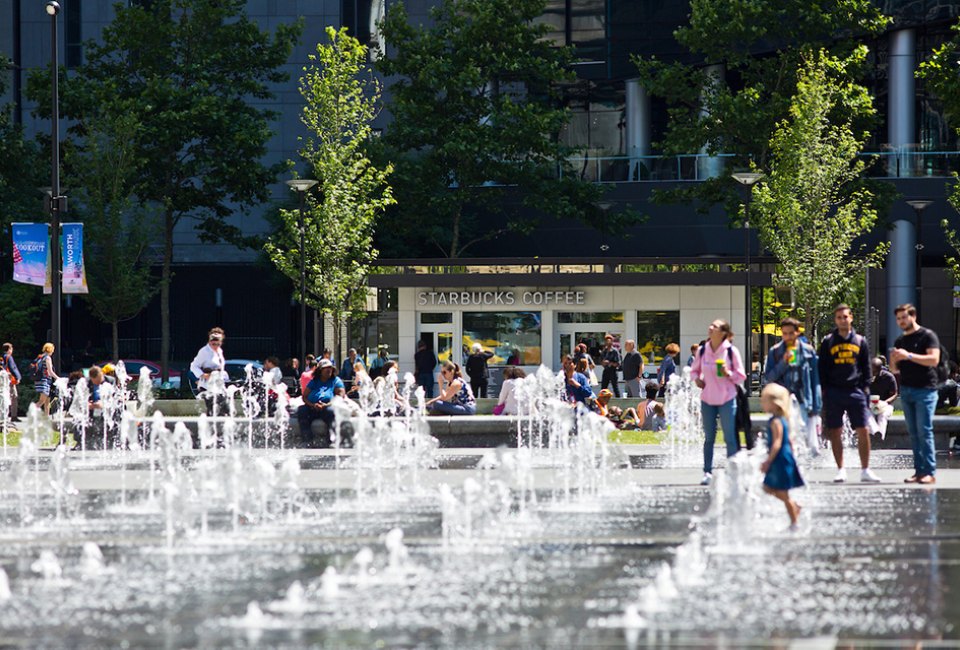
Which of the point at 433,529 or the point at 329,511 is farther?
the point at 329,511

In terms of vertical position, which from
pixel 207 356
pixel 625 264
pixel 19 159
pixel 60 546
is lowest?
pixel 60 546

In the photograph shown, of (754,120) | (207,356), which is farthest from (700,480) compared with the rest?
(754,120)

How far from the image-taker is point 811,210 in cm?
3906

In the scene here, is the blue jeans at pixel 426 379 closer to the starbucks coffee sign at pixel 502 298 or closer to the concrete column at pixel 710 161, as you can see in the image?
the starbucks coffee sign at pixel 502 298

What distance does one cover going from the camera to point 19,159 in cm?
4494

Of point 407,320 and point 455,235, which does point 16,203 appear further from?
point 455,235

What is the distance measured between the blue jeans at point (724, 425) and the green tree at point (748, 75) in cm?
2851

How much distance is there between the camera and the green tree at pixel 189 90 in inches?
1747

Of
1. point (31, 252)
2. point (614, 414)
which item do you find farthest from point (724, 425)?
point (31, 252)

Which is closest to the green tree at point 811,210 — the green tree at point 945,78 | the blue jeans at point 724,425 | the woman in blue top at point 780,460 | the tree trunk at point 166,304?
the green tree at point 945,78

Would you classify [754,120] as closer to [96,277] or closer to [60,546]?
[96,277]

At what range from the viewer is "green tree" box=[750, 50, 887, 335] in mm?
38656

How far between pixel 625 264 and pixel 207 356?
65.3ft

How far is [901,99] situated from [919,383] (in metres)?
37.6
